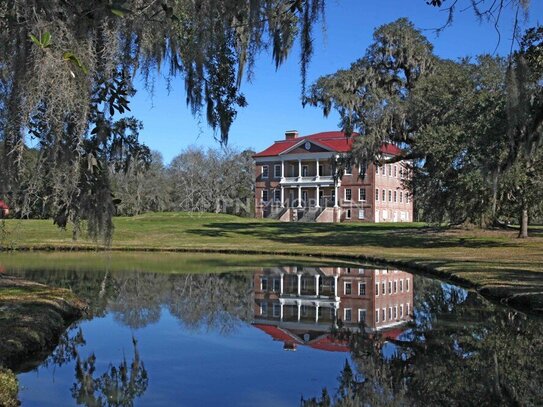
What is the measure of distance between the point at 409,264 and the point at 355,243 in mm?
11049

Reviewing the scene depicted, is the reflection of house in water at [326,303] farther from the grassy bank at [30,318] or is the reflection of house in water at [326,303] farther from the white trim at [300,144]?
the white trim at [300,144]

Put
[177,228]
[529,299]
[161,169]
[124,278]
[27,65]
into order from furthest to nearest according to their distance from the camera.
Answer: [161,169] → [177,228] → [124,278] → [529,299] → [27,65]

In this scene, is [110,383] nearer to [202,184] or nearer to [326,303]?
[326,303]

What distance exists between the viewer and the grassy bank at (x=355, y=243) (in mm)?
14719

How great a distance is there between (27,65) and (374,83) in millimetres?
26445

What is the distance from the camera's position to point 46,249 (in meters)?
26.6

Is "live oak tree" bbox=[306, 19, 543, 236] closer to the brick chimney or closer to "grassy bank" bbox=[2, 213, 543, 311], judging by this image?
"grassy bank" bbox=[2, 213, 543, 311]

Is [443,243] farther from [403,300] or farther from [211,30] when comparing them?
[211,30]

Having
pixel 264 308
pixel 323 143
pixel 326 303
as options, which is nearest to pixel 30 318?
pixel 264 308

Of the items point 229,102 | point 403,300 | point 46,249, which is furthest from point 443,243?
point 229,102

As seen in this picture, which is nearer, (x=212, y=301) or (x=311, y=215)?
(x=212, y=301)

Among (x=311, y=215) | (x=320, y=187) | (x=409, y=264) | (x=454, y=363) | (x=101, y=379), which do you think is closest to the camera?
(x=101, y=379)

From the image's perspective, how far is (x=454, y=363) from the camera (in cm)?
725

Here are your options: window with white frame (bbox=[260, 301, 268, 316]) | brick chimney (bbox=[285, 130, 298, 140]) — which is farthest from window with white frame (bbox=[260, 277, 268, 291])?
brick chimney (bbox=[285, 130, 298, 140])
